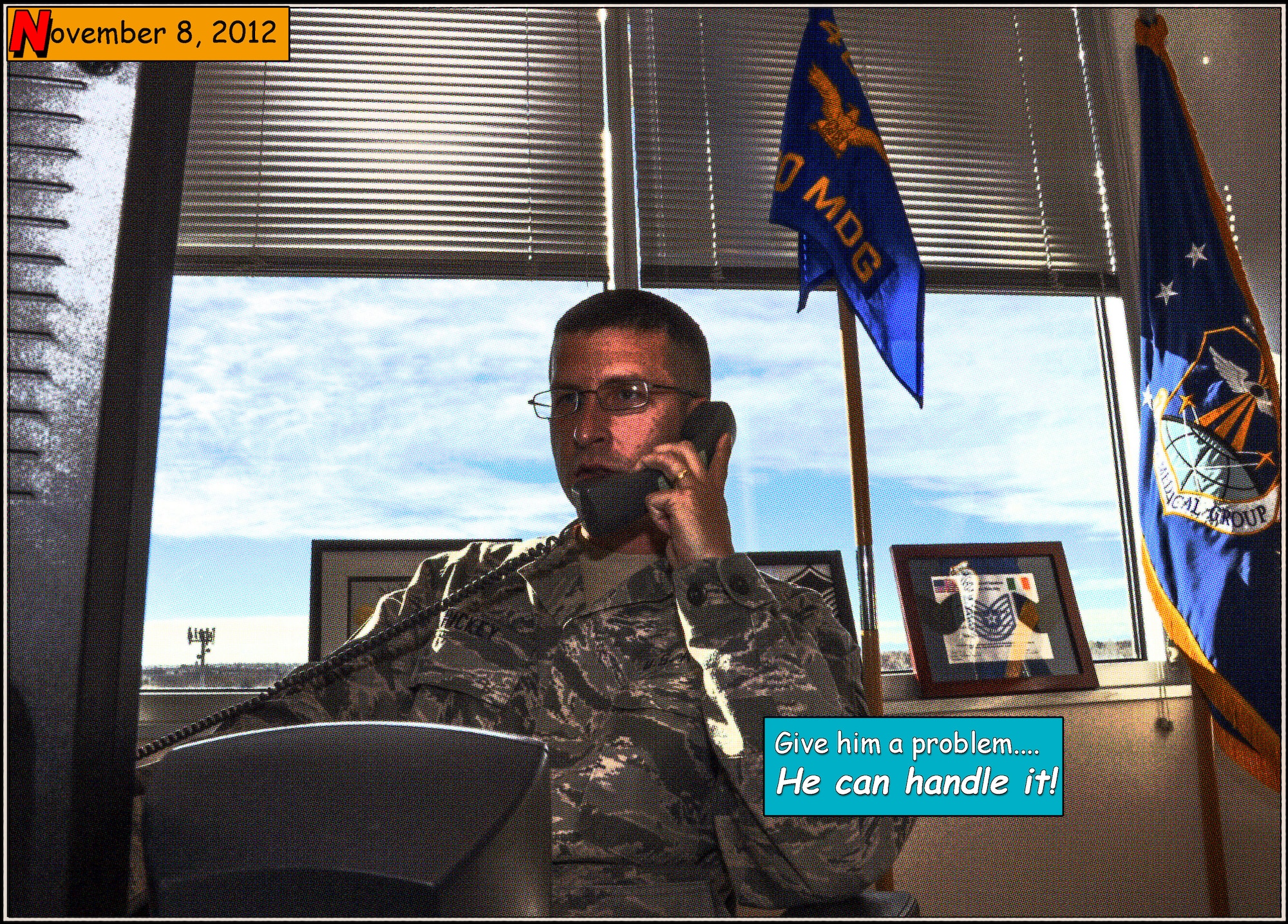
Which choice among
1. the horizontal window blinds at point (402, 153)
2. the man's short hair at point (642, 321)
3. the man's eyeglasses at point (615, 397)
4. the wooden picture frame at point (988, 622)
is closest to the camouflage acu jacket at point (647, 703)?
the man's eyeglasses at point (615, 397)

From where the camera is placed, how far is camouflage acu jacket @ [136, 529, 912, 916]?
0.96m

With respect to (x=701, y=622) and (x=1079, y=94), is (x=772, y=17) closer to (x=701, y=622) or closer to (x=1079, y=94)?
(x=1079, y=94)

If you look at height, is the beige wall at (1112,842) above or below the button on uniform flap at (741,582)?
below

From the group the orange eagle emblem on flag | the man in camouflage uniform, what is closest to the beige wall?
the man in camouflage uniform

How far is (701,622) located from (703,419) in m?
0.33

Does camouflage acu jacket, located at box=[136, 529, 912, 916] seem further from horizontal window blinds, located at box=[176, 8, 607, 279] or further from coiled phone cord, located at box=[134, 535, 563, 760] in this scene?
horizontal window blinds, located at box=[176, 8, 607, 279]

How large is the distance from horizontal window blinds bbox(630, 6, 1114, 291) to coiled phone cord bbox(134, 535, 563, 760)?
3.93 feet

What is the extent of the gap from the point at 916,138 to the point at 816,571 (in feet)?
4.18

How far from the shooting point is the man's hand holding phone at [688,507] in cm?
110

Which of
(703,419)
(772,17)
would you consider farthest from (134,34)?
(772,17)

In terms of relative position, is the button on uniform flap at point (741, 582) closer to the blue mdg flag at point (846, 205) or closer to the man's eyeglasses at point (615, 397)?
the man's eyeglasses at point (615, 397)

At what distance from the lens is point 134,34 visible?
0.46 m

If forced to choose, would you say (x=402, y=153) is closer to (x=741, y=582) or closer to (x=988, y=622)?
(x=741, y=582)
